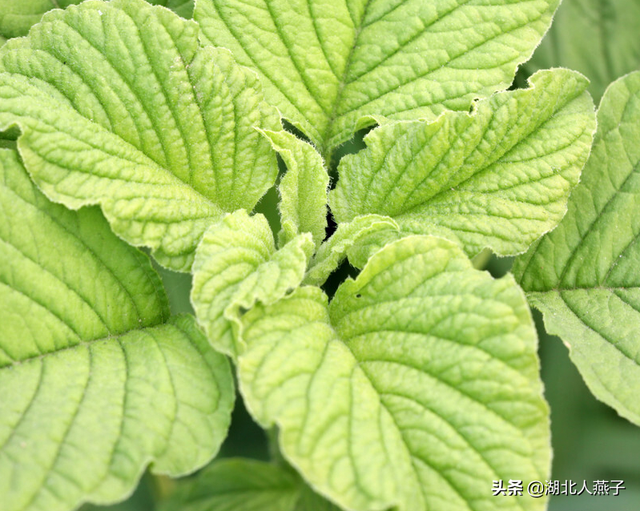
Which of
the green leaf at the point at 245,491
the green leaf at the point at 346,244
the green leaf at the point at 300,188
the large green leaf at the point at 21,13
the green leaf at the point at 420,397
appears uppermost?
the large green leaf at the point at 21,13

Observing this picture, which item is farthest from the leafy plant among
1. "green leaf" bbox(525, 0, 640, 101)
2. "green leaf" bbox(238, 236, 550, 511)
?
"green leaf" bbox(525, 0, 640, 101)

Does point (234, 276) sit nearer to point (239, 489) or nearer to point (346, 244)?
point (346, 244)

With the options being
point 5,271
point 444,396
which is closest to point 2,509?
point 5,271

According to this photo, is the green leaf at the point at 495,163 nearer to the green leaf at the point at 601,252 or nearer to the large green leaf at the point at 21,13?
the green leaf at the point at 601,252

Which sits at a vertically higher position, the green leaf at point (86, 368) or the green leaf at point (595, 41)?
the green leaf at point (595, 41)

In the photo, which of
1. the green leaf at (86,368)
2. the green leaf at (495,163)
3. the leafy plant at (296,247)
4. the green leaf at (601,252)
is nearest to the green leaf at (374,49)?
the leafy plant at (296,247)

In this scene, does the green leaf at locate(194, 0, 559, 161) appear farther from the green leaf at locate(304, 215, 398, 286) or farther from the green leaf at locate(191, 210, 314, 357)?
the green leaf at locate(191, 210, 314, 357)

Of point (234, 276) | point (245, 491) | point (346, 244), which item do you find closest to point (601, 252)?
point (346, 244)
